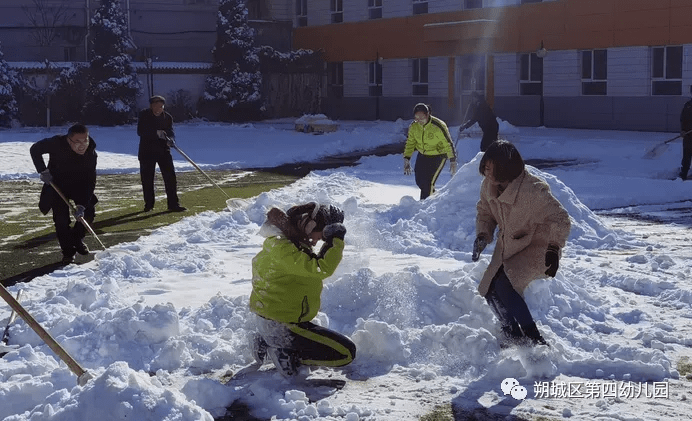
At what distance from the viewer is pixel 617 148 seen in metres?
24.7

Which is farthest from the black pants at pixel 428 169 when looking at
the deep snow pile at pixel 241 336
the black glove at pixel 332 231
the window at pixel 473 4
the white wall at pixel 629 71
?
the window at pixel 473 4

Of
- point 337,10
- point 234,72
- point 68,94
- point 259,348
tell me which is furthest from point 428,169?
point 337,10

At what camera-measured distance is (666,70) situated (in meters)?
30.9

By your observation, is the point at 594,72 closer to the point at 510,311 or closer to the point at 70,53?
the point at 70,53

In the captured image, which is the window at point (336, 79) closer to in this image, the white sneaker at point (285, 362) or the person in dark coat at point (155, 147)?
the person in dark coat at point (155, 147)

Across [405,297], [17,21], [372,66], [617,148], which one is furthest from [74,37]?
[405,297]

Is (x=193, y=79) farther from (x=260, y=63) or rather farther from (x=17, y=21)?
(x=17, y=21)

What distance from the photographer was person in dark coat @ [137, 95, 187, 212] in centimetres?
1427

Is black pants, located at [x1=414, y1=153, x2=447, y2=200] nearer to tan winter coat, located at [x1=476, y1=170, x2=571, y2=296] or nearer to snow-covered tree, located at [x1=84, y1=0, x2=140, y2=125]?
tan winter coat, located at [x1=476, y1=170, x2=571, y2=296]

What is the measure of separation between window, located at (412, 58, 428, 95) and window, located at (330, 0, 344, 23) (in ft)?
17.1

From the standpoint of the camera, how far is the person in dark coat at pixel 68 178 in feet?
33.6

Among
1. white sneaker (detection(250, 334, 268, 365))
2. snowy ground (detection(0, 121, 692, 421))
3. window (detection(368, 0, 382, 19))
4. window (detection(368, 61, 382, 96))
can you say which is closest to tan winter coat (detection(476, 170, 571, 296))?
snowy ground (detection(0, 121, 692, 421))

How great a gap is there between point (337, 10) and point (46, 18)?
13601 mm

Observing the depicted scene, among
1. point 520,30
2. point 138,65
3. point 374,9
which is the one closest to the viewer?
point 520,30
